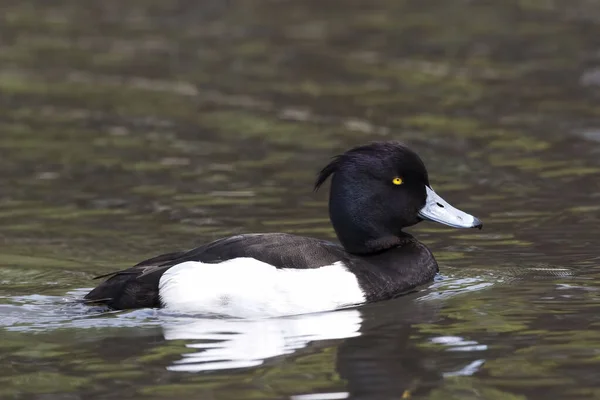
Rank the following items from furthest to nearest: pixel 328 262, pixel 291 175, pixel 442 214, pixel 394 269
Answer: pixel 291 175 < pixel 442 214 < pixel 394 269 < pixel 328 262

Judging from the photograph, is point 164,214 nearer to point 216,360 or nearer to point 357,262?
point 357,262

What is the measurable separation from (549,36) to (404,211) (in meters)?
9.31

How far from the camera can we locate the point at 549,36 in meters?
17.2

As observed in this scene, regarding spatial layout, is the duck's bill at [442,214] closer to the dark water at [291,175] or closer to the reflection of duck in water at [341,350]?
the dark water at [291,175]

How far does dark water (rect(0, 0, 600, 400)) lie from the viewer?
22.9ft

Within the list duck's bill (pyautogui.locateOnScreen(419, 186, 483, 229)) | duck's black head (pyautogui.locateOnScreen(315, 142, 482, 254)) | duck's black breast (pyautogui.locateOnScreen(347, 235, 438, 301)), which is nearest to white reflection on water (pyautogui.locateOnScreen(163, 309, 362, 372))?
duck's black breast (pyautogui.locateOnScreen(347, 235, 438, 301))

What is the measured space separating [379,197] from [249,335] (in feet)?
4.93

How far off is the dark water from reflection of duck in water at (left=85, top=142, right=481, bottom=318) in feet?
0.45

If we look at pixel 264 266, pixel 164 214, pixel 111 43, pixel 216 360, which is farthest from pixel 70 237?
pixel 111 43

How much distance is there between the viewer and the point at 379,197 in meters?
8.51

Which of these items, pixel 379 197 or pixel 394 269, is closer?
pixel 394 269

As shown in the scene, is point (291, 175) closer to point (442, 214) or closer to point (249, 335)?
point (442, 214)

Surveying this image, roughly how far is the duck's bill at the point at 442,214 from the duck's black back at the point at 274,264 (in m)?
0.34

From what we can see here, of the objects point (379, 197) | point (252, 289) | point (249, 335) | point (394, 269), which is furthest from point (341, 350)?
point (379, 197)
